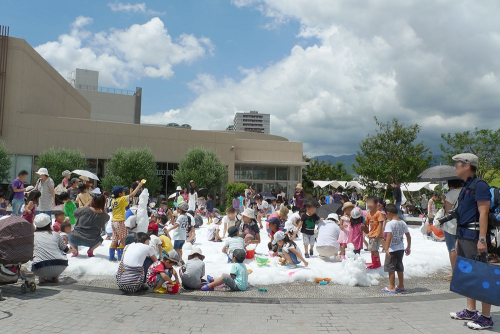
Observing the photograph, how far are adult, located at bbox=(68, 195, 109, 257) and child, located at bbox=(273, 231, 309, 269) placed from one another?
158 inches

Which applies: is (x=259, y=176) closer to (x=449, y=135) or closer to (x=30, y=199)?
(x=449, y=135)

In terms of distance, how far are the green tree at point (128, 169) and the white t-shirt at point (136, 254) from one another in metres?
24.1

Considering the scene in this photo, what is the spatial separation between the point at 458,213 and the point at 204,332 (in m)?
3.65

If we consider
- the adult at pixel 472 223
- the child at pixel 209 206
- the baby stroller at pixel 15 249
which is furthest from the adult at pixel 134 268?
the child at pixel 209 206

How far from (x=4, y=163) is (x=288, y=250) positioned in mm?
25495

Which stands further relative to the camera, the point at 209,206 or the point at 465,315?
the point at 209,206

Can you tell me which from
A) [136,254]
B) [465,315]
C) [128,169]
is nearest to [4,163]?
[128,169]

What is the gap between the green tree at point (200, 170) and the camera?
3219 centimetres

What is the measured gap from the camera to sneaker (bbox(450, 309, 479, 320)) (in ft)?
16.0

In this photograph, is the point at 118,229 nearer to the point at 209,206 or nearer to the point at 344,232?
the point at 344,232

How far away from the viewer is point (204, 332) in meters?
4.55

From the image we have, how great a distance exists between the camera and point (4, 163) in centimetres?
2614

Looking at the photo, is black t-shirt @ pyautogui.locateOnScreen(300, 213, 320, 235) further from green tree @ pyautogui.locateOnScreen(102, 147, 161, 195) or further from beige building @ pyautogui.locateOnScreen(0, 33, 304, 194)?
beige building @ pyautogui.locateOnScreen(0, 33, 304, 194)

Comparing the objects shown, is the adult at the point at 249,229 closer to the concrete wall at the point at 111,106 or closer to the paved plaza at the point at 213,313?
the paved plaza at the point at 213,313
